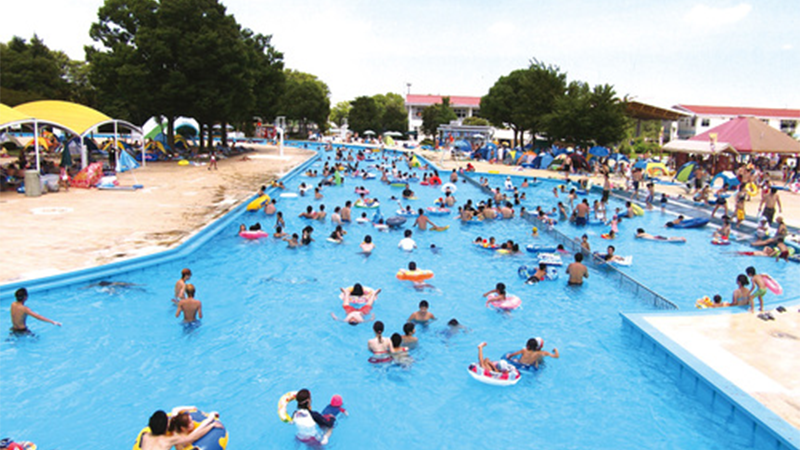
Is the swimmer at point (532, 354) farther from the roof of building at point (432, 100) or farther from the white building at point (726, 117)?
the roof of building at point (432, 100)

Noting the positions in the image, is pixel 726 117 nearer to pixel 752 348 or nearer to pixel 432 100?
pixel 432 100

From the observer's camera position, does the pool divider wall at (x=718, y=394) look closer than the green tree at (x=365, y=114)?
Yes

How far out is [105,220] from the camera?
51.1 ft

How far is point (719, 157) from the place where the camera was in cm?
3484

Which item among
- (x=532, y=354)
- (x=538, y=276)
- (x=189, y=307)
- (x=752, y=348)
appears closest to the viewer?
(x=752, y=348)

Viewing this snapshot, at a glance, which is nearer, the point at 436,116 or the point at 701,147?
the point at 701,147

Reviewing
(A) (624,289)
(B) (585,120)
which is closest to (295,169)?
(B) (585,120)

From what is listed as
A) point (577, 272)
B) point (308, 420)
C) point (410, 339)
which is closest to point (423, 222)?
point (577, 272)

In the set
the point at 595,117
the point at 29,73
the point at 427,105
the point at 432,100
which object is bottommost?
the point at 595,117

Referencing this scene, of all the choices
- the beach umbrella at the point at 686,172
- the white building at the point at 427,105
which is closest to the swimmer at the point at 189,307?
the beach umbrella at the point at 686,172

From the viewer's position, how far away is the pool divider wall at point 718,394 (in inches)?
247

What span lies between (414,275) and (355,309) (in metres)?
2.56

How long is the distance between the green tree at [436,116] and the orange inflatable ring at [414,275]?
56821 mm

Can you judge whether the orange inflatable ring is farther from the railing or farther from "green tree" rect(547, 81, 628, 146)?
"green tree" rect(547, 81, 628, 146)
